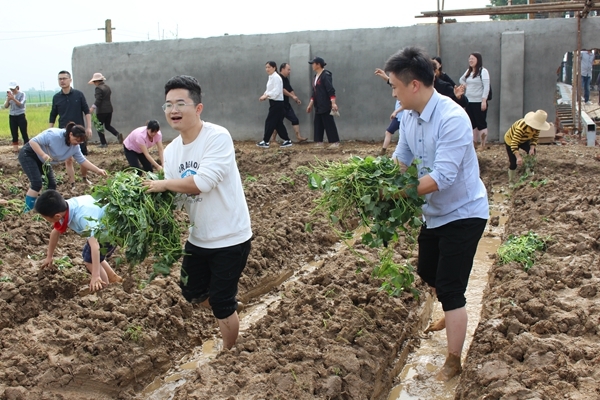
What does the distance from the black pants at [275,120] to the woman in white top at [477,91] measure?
3834 millimetres

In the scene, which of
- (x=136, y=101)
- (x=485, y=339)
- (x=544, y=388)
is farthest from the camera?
(x=136, y=101)

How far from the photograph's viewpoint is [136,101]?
16156mm

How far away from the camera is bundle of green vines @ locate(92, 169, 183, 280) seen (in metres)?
4.28

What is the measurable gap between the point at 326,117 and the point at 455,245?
957 cm

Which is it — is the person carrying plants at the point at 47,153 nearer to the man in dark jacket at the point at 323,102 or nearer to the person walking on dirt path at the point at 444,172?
the person walking on dirt path at the point at 444,172

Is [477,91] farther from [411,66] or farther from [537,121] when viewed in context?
[411,66]

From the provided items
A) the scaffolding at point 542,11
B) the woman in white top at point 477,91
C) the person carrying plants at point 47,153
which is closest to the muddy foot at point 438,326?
the person carrying plants at point 47,153

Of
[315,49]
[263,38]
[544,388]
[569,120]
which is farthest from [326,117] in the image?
[544,388]

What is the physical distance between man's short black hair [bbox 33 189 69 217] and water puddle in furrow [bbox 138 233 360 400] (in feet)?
5.26

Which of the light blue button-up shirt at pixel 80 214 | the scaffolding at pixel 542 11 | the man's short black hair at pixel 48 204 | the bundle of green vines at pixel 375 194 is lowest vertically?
the light blue button-up shirt at pixel 80 214

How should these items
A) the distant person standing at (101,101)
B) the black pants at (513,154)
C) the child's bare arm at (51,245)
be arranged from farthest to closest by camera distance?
the distant person standing at (101,101)
the black pants at (513,154)
the child's bare arm at (51,245)

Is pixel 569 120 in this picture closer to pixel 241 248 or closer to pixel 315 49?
pixel 315 49

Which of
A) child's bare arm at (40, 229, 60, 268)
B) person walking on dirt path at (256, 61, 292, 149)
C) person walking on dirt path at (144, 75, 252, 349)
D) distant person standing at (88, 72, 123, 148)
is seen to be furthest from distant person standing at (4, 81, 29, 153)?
person walking on dirt path at (144, 75, 252, 349)

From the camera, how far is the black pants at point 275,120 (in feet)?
44.5
